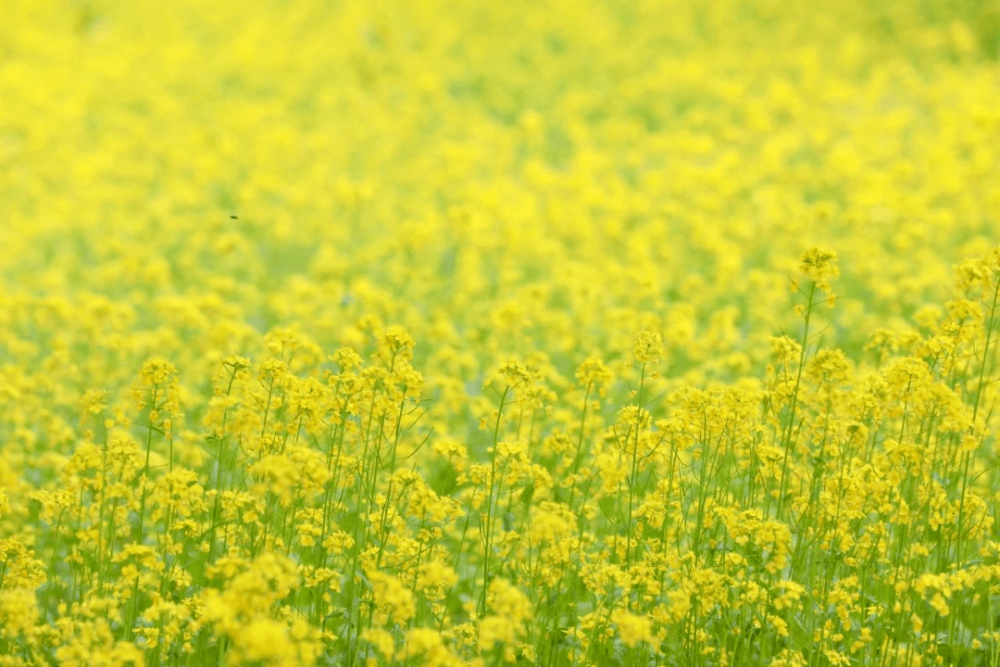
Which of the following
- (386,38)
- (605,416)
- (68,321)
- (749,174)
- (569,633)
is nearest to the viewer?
(569,633)

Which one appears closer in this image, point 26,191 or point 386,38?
point 26,191

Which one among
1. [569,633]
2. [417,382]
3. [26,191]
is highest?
[26,191]

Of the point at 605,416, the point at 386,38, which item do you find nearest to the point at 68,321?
the point at 605,416

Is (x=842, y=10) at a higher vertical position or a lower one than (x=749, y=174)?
higher

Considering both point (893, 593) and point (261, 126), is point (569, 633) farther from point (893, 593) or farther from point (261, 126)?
point (261, 126)

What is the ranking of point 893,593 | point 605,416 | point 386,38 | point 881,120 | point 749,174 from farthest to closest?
point 386,38
point 881,120
point 749,174
point 605,416
point 893,593

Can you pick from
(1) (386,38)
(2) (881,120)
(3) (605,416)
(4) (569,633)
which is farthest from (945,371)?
(1) (386,38)

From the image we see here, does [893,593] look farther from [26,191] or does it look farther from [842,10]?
[842,10]
